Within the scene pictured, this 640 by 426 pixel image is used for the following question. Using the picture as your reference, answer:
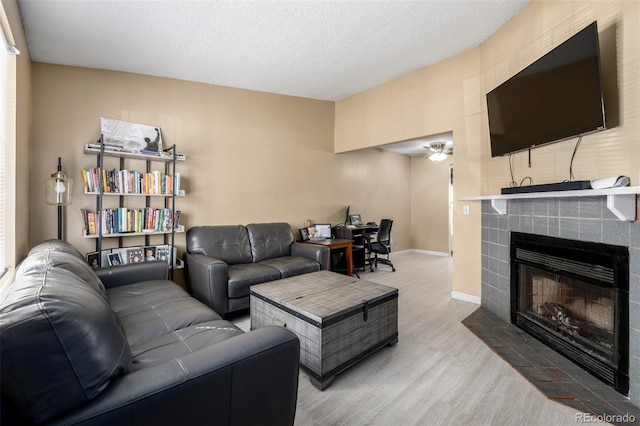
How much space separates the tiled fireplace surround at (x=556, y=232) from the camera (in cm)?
174

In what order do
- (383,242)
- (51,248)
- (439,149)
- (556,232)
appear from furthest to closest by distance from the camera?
(439,149) < (383,242) < (556,232) < (51,248)

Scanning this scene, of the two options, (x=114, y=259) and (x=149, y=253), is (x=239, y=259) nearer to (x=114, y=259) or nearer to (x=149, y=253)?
(x=149, y=253)

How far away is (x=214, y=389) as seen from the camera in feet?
3.34

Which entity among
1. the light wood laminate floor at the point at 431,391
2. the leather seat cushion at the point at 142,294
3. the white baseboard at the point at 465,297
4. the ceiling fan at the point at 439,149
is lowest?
the light wood laminate floor at the point at 431,391

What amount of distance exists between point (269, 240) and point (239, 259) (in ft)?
1.64

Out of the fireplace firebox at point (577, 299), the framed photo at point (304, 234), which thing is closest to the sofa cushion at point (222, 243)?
the framed photo at point (304, 234)

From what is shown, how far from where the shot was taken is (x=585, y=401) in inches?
68.0

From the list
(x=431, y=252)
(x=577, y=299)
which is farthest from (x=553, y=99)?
(x=431, y=252)

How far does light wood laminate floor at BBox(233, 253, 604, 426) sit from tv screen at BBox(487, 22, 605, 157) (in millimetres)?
1791

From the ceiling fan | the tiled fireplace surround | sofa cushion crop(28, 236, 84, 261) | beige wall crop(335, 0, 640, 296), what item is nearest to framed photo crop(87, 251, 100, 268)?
sofa cushion crop(28, 236, 84, 261)

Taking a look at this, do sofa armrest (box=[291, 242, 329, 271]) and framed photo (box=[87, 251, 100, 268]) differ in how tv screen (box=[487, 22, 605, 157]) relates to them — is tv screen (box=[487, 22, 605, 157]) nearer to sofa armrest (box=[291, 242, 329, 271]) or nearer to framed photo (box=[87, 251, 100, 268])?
sofa armrest (box=[291, 242, 329, 271])

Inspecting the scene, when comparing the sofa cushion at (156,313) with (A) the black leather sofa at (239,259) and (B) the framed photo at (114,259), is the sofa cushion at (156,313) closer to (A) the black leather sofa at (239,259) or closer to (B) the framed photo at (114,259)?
(A) the black leather sofa at (239,259)

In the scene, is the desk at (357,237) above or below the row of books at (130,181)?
below

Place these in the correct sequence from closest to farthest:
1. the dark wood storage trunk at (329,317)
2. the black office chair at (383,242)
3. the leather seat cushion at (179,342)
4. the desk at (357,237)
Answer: the leather seat cushion at (179,342) → the dark wood storage trunk at (329,317) → the desk at (357,237) → the black office chair at (383,242)
